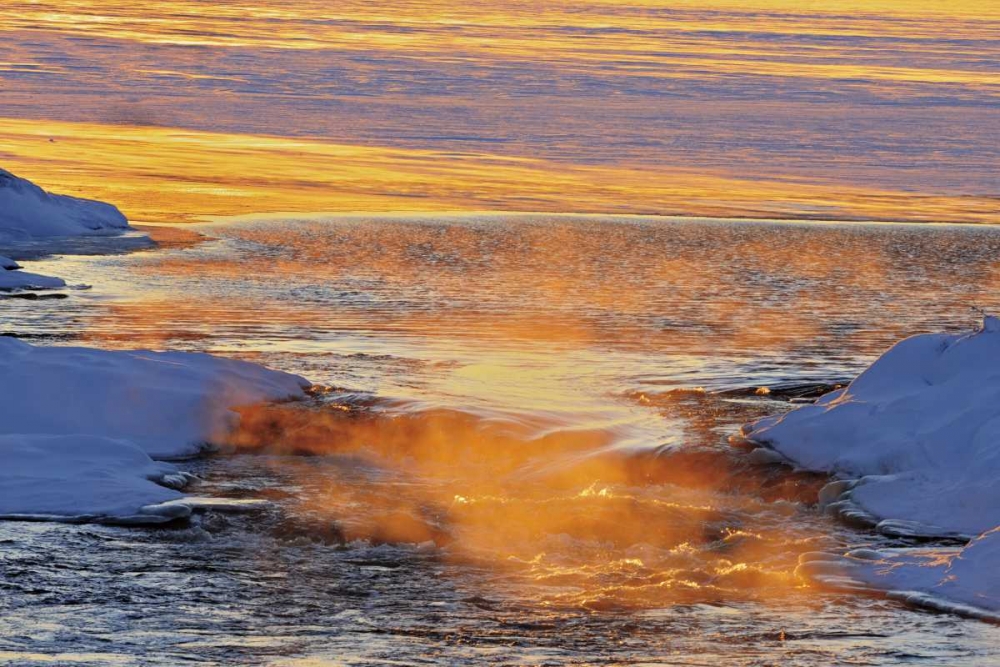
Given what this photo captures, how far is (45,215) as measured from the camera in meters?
40.0

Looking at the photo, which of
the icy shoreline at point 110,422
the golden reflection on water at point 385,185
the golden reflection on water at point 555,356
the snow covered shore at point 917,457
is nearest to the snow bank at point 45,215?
the golden reflection on water at point 385,185

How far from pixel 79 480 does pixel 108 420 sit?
8.17 feet

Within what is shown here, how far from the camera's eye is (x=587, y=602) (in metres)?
11.1

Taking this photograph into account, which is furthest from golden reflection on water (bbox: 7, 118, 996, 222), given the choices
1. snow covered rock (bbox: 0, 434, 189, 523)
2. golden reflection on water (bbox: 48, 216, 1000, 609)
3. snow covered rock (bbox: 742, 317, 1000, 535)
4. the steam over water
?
snow covered rock (bbox: 742, 317, 1000, 535)

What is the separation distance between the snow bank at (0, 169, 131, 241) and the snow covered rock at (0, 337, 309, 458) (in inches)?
834

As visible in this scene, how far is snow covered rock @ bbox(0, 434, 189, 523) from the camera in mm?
13273

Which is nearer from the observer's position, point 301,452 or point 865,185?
point 301,452

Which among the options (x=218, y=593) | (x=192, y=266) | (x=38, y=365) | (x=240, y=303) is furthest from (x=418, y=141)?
(x=218, y=593)

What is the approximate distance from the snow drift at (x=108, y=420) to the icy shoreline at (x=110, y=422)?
0.04 ft

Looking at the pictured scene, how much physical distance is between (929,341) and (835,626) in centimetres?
649

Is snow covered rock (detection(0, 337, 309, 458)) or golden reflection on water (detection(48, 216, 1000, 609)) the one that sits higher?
snow covered rock (detection(0, 337, 309, 458))

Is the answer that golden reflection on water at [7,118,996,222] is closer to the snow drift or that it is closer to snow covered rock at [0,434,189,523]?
the snow drift

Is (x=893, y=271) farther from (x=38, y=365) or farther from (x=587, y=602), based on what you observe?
(x=587, y=602)

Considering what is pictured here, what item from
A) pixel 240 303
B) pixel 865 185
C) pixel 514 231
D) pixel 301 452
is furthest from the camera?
pixel 865 185
